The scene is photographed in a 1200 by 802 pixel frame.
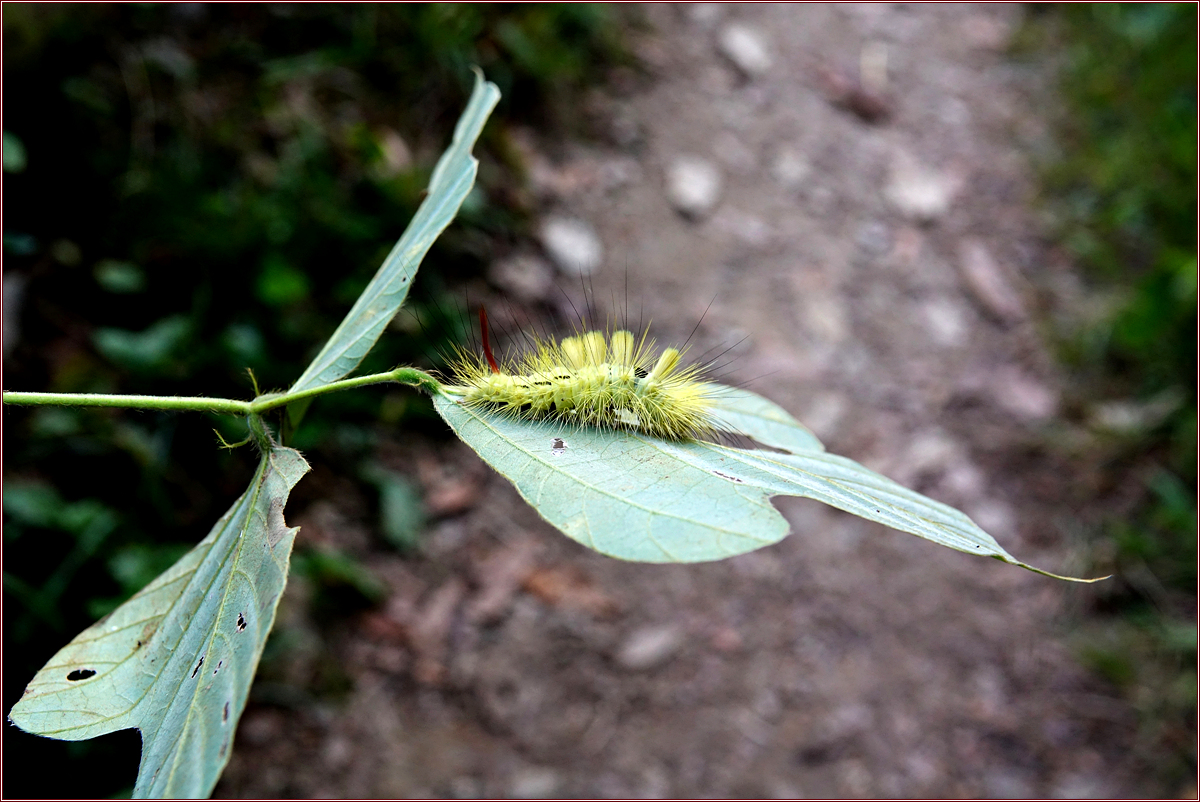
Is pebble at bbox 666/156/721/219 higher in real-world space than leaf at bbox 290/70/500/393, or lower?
higher

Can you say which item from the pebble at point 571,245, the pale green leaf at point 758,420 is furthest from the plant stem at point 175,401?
the pebble at point 571,245

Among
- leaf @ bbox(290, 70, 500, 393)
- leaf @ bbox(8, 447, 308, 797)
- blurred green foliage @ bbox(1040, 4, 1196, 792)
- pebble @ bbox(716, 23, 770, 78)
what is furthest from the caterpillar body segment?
pebble @ bbox(716, 23, 770, 78)

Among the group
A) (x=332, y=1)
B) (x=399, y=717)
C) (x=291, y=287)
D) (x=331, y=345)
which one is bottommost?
(x=399, y=717)

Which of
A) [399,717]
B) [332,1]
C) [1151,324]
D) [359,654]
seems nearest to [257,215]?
[332,1]

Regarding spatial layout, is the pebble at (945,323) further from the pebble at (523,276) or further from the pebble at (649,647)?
the pebble at (649,647)

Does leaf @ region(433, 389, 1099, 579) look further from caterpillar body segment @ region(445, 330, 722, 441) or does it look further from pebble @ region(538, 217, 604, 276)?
pebble @ region(538, 217, 604, 276)

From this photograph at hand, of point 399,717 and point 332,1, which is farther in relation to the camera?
point 332,1

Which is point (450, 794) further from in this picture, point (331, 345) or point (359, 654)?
point (331, 345)
